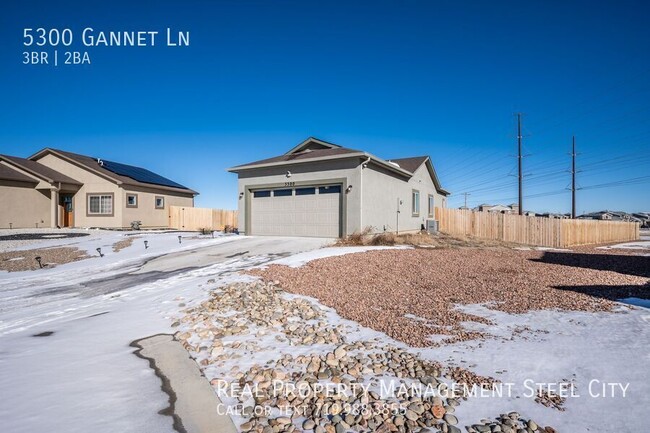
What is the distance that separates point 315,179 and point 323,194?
0.78 meters

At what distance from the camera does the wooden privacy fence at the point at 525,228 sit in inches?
672

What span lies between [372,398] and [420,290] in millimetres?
3736

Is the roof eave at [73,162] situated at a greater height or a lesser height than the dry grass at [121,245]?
greater

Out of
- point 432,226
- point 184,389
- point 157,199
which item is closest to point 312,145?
point 432,226

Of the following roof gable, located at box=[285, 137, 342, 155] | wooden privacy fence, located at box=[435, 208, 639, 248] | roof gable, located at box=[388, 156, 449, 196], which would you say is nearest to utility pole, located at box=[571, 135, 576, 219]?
wooden privacy fence, located at box=[435, 208, 639, 248]

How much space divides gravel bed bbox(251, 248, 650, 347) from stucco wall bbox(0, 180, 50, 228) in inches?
816

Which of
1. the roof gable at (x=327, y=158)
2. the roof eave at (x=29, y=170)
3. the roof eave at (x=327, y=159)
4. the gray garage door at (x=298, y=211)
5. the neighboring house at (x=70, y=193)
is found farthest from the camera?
the roof eave at (x=29, y=170)

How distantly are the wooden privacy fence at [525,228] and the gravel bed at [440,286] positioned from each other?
25.5 feet

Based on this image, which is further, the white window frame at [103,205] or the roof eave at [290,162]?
the white window frame at [103,205]

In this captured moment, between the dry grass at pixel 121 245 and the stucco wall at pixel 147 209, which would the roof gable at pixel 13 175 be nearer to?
the stucco wall at pixel 147 209

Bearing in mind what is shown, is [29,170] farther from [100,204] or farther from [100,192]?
[100,204]

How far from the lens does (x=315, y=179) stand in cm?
1421

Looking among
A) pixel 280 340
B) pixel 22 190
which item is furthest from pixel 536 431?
pixel 22 190

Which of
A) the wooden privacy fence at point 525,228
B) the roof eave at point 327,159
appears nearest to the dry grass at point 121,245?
the roof eave at point 327,159
